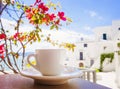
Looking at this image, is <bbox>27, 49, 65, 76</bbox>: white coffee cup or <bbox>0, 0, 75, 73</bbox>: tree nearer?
<bbox>27, 49, 65, 76</bbox>: white coffee cup

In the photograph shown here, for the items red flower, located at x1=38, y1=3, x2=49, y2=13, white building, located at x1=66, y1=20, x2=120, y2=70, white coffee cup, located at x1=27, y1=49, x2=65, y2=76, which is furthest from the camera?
white building, located at x1=66, y1=20, x2=120, y2=70

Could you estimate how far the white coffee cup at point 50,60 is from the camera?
0.65 metres

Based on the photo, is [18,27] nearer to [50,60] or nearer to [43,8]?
[43,8]

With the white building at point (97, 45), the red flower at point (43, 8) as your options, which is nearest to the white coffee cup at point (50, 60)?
the red flower at point (43, 8)

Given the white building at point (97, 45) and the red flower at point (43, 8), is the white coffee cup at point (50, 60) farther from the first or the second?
the white building at point (97, 45)

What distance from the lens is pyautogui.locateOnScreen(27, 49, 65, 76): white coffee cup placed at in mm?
653

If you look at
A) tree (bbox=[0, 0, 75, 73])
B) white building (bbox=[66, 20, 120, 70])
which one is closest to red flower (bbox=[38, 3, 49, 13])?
tree (bbox=[0, 0, 75, 73])

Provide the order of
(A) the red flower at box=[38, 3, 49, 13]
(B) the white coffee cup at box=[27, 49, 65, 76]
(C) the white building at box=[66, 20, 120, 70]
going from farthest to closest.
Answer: (C) the white building at box=[66, 20, 120, 70] → (A) the red flower at box=[38, 3, 49, 13] → (B) the white coffee cup at box=[27, 49, 65, 76]

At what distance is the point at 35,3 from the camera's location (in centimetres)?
172

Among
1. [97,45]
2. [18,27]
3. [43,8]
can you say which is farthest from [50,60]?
[97,45]

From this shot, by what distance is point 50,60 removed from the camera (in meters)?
0.65

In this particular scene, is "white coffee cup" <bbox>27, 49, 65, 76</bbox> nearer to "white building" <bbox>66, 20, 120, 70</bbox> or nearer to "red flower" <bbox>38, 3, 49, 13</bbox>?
"red flower" <bbox>38, 3, 49, 13</bbox>

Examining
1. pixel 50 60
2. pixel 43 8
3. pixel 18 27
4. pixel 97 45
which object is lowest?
pixel 97 45

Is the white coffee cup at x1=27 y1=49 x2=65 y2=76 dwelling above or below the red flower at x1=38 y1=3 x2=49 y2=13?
below
